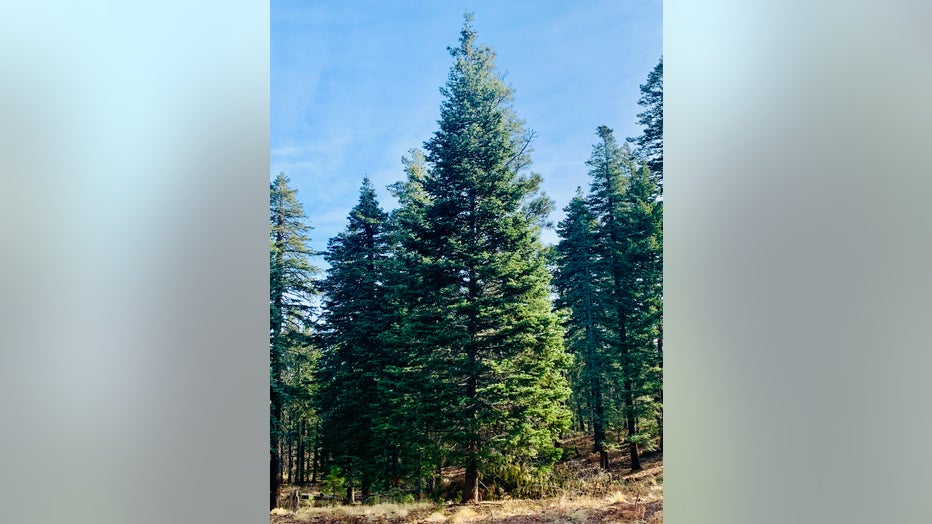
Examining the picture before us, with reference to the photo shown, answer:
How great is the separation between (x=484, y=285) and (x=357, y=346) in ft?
4.71

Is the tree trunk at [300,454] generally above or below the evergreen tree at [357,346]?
below

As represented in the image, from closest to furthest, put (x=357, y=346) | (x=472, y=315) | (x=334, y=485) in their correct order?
(x=334, y=485), (x=357, y=346), (x=472, y=315)

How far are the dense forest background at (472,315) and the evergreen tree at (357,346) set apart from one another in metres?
0.01

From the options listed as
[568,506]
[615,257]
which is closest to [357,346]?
[568,506]

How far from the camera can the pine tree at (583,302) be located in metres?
5.63

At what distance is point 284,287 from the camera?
17.4ft
